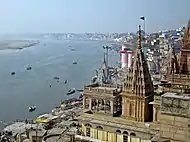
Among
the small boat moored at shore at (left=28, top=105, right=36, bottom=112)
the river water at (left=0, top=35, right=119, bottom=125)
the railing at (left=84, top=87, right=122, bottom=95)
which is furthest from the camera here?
the river water at (left=0, top=35, right=119, bottom=125)

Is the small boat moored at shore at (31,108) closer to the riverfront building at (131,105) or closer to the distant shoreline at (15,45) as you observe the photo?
the riverfront building at (131,105)

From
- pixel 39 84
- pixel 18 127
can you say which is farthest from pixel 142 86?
pixel 39 84

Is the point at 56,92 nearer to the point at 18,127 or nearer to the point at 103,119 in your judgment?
the point at 18,127

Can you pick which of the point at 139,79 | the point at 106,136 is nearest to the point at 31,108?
the point at 106,136

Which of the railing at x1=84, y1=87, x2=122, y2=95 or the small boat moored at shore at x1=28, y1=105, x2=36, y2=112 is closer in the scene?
the railing at x1=84, y1=87, x2=122, y2=95

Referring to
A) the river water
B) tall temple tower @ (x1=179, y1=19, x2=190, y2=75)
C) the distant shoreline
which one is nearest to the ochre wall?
tall temple tower @ (x1=179, y1=19, x2=190, y2=75)

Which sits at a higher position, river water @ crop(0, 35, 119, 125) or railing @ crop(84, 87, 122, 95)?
railing @ crop(84, 87, 122, 95)

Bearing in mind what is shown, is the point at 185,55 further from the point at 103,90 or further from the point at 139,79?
the point at 103,90

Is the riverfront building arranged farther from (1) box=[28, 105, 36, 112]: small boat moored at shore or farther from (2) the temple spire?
(1) box=[28, 105, 36, 112]: small boat moored at shore

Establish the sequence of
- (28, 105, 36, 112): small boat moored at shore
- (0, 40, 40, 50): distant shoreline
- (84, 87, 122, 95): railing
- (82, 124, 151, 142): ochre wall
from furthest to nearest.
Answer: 1. (0, 40, 40, 50): distant shoreline
2. (28, 105, 36, 112): small boat moored at shore
3. (84, 87, 122, 95): railing
4. (82, 124, 151, 142): ochre wall
